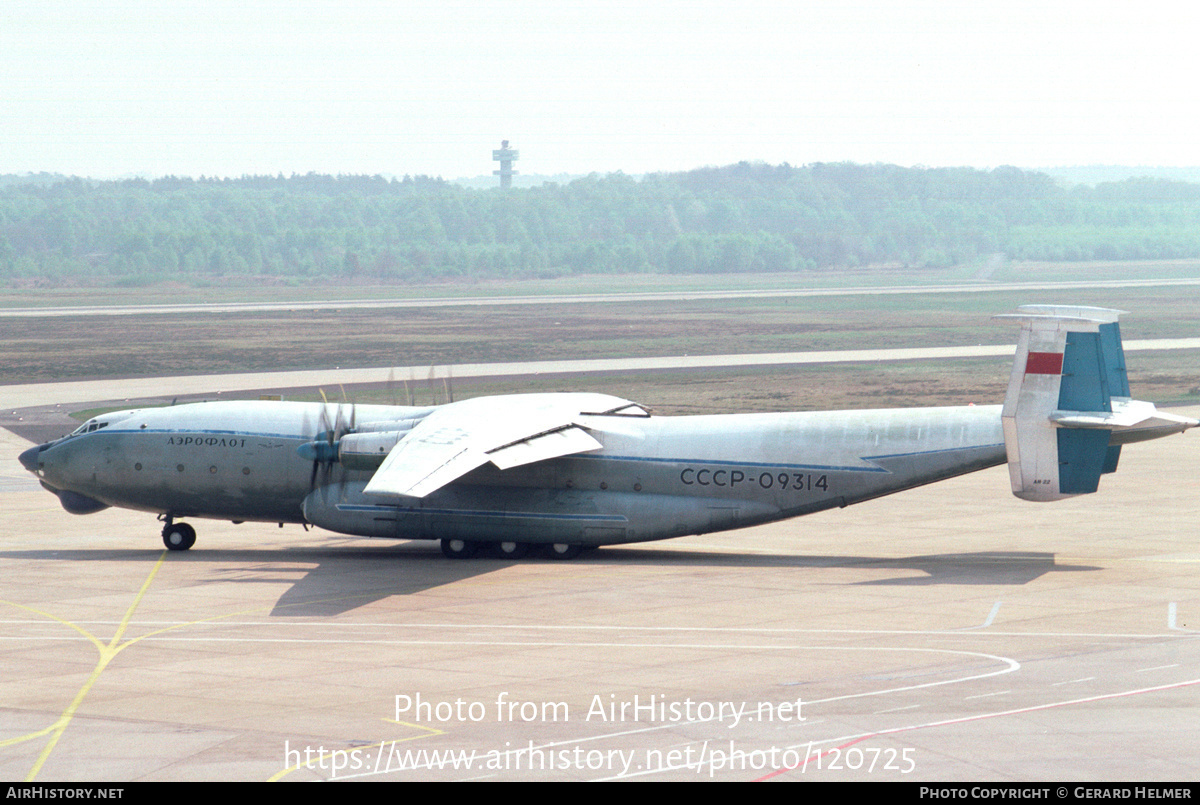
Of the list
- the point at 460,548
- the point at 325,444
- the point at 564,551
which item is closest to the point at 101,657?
the point at 325,444

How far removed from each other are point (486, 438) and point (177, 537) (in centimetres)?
1149

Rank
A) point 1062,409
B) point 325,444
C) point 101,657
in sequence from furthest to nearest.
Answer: point 325,444 → point 1062,409 → point 101,657

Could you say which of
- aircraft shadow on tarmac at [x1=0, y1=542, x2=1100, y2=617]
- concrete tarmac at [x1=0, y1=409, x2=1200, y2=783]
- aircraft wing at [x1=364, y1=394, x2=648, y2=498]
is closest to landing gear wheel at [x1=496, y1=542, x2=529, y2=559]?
aircraft shadow on tarmac at [x1=0, y1=542, x2=1100, y2=617]

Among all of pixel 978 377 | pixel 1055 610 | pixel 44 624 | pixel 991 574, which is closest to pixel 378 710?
pixel 44 624

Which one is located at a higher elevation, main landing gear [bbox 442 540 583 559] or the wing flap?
the wing flap

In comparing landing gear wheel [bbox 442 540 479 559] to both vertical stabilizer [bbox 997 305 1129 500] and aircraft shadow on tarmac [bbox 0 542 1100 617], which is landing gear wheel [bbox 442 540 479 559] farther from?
vertical stabilizer [bbox 997 305 1129 500]

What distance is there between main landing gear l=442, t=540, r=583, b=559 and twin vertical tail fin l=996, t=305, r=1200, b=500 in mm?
11138

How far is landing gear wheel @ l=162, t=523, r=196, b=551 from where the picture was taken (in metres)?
38.6

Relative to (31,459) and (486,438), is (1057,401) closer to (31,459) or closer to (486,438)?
(486,438)

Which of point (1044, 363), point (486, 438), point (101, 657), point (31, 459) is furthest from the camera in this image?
point (31, 459)

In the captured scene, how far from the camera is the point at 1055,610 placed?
27.7m

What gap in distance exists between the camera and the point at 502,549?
36438 millimetres

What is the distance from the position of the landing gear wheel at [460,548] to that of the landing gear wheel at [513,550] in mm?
644

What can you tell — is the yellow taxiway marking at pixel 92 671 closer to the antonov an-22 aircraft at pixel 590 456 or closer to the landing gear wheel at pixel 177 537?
the landing gear wheel at pixel 177 537
